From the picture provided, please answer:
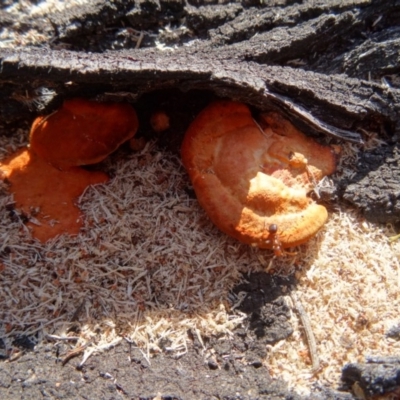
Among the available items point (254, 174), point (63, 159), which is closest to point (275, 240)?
point (254, 174)

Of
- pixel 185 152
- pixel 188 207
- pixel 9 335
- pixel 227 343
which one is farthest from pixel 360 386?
pixel 9 335

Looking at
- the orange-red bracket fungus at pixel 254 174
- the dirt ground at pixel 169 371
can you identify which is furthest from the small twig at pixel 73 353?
the orange-red bracket fungus at pixel 254 174

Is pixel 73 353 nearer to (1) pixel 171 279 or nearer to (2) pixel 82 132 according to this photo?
(1) pixel 171 279

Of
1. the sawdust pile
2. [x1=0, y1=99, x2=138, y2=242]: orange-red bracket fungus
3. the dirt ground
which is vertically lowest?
the dirt ground

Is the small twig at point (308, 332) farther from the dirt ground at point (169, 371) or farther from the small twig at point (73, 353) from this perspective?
the small twig at point (73, 353)

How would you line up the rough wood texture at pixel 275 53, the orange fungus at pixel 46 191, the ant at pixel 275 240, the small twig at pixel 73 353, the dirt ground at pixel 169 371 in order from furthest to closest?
the orange fungus at pixel 46 191 → the rough wood texture at pixel 275 53 → the ant at pixel 275 240 → the small twig at pixel 73 353 → the dirt ground at pixel 169 371

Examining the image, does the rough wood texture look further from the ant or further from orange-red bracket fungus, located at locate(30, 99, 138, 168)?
the ant

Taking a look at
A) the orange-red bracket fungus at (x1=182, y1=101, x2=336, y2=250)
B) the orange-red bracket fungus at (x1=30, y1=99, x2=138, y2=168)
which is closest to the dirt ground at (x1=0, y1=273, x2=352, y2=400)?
the orange-red bracket fungus at (x1=182, y1=101, x2=336, y2=250)
